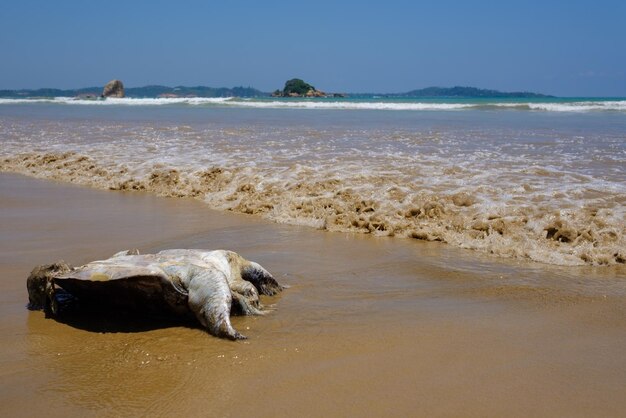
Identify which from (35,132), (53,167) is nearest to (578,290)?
(53,167)

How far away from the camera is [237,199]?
25.5ft

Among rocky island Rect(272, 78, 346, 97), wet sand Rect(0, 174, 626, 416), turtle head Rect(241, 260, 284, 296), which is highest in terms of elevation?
rocky island Rect(272, 78, 346, 97)

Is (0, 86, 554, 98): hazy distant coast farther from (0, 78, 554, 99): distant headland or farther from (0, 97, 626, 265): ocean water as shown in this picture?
(0, 97, 626, 265): ocean water

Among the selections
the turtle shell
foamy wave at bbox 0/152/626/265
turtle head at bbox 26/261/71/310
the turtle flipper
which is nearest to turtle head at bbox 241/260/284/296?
the turtle flipper

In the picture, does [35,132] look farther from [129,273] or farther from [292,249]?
[129,273]

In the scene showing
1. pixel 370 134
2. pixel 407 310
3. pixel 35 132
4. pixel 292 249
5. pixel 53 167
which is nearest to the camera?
pixel 407 310

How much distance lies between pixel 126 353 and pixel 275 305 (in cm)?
105

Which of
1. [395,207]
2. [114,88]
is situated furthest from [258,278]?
[114,88]

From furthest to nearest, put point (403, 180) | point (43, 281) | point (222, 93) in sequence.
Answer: point (222, 93) → point (403, 180) → point (43, 281)

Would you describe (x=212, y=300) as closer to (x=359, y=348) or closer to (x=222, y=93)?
(x=359, y=348)

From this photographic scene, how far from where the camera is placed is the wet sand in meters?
2.59

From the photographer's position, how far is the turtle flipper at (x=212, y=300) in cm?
329

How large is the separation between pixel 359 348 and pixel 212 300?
0.90m

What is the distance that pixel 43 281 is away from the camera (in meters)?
3.63
